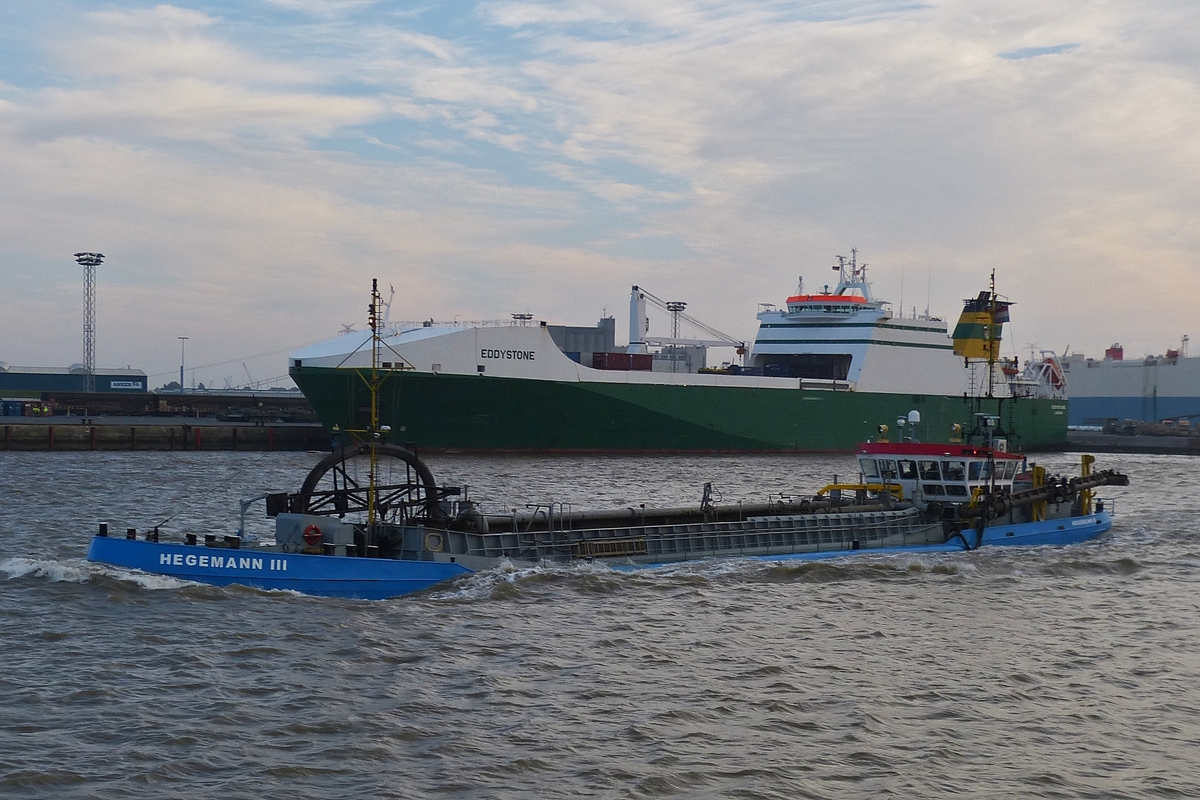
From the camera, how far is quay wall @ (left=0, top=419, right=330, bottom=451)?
59.5m

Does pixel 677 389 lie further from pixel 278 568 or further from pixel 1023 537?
pixel 278 568

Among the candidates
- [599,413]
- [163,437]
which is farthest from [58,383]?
[599,413]

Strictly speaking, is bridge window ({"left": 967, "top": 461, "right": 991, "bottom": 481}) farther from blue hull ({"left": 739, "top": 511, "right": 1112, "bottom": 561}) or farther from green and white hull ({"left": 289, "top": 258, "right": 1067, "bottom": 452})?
green and white hull ({"left": 289, "top": 258, "right": 1067, "bottom": 452})

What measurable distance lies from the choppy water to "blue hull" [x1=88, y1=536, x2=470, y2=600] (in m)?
0.33

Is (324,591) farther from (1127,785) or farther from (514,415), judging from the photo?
(514,415)

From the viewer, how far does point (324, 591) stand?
1911cm

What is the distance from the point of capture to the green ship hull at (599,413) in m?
51.8

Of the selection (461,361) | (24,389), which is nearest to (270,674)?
(461,361)

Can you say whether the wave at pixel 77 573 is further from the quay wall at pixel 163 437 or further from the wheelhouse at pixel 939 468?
the quay wall at pixel 163 437

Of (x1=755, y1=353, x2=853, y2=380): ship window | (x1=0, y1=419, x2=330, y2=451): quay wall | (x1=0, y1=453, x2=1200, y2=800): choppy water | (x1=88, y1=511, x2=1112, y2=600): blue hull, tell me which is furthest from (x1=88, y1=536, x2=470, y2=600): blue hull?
(x1=755, y1=353, x2=853, y2=380): ship window

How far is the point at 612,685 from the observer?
49.7ft

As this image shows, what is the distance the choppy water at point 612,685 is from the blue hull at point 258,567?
0.33 m

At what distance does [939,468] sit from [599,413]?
93.0 ft

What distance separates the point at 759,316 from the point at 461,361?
28.2 m
